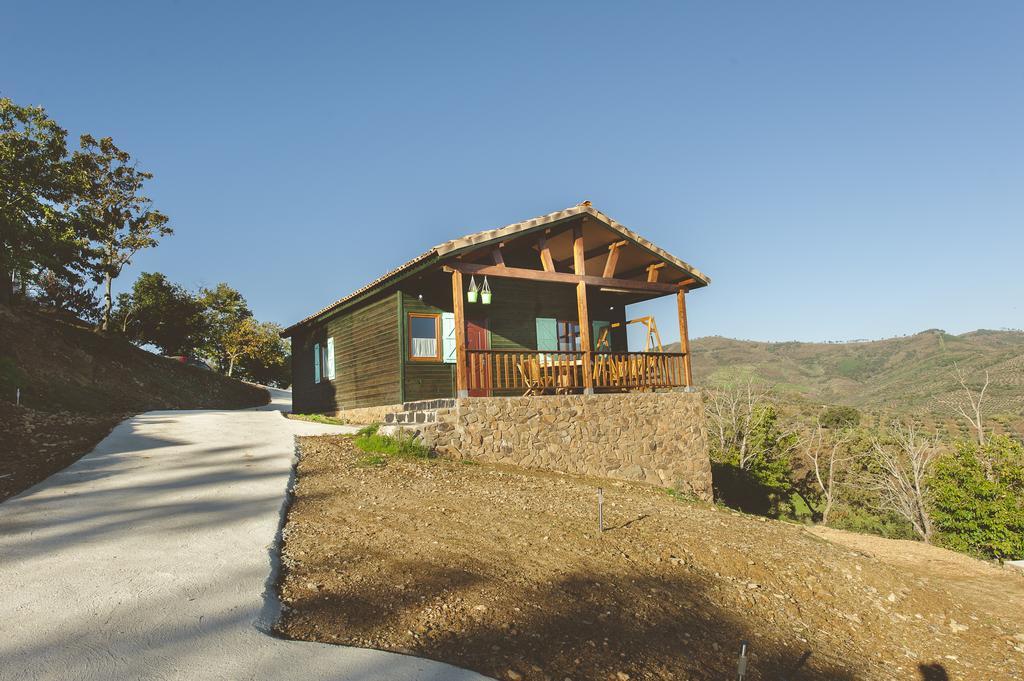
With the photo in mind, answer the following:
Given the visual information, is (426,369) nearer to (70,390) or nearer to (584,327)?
(584,327)

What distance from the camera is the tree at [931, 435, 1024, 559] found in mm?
15312

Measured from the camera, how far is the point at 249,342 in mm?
36250

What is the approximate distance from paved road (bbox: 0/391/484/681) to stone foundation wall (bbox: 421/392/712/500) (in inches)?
137

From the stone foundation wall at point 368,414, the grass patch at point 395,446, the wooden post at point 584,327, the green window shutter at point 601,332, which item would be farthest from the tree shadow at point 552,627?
the green window shutter at point 601,332

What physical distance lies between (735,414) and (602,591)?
2442 cm

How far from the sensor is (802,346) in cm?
9412

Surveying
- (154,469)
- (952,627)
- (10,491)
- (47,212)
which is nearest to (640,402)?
(952,627)

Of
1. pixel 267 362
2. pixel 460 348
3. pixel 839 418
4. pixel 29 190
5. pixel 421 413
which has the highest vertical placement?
pixel 29 190

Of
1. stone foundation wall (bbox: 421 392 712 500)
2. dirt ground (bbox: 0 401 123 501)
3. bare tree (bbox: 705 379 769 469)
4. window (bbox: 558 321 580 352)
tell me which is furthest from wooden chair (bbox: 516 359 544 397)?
bare tree (bbox: 705 379 769 469)

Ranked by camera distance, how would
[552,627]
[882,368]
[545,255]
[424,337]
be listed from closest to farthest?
1. [552,627]
2. [545,255]
3. [424,337]
4. [882,368]

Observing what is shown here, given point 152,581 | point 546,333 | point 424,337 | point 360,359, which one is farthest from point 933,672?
point 360,359

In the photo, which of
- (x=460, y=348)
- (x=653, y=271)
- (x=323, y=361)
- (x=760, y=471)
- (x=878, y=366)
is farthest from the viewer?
(x=878, y=366)

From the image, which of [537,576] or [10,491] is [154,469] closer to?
[10,491]

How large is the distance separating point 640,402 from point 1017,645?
7523 mm
